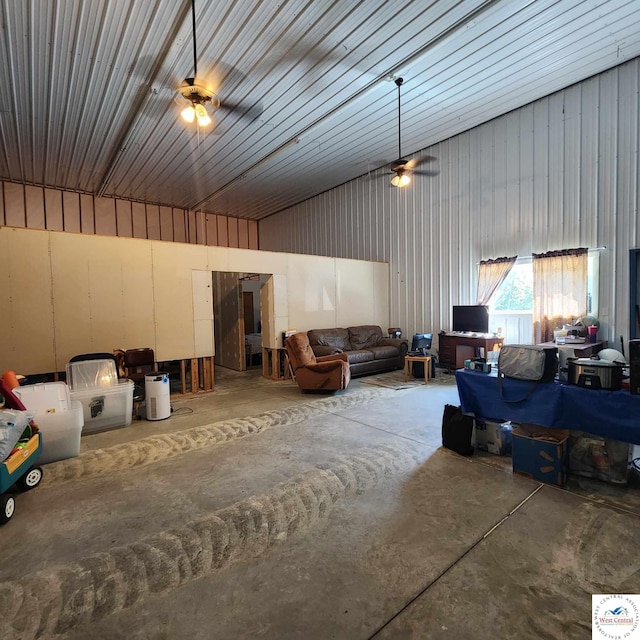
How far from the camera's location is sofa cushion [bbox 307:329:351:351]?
7469mm

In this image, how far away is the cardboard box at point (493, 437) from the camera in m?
3.38

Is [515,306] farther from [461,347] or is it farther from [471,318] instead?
[461,347]

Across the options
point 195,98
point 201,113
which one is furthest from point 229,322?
point 195,98

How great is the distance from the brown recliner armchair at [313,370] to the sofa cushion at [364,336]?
2.10 metres

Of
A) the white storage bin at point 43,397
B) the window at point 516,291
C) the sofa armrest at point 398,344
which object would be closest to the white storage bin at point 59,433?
the white storage bin at point 43,397

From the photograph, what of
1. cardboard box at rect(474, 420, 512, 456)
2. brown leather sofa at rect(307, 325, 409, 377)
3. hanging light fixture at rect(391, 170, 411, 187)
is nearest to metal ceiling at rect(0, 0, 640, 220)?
hanging light fixture at rect(391, 170, 411, 187)

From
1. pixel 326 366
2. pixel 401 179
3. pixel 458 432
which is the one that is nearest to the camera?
pixel 458 432

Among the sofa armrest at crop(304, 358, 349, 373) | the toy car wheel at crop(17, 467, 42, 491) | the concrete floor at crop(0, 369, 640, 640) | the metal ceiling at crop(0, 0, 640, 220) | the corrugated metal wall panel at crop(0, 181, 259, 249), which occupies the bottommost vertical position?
the concrete floor at crop(0, 369, 640, 640)

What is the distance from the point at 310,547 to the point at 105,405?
3433 millimetres

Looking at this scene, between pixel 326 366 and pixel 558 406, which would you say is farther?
pixel 326 366

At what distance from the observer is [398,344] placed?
802cm

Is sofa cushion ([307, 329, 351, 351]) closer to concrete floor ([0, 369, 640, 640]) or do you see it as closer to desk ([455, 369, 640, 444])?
concrete floor ([0, 369, 640, 640])

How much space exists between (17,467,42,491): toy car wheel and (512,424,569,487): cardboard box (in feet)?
13.2

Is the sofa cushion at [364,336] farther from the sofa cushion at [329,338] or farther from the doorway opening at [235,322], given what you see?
the doorway opening at [235,322]
